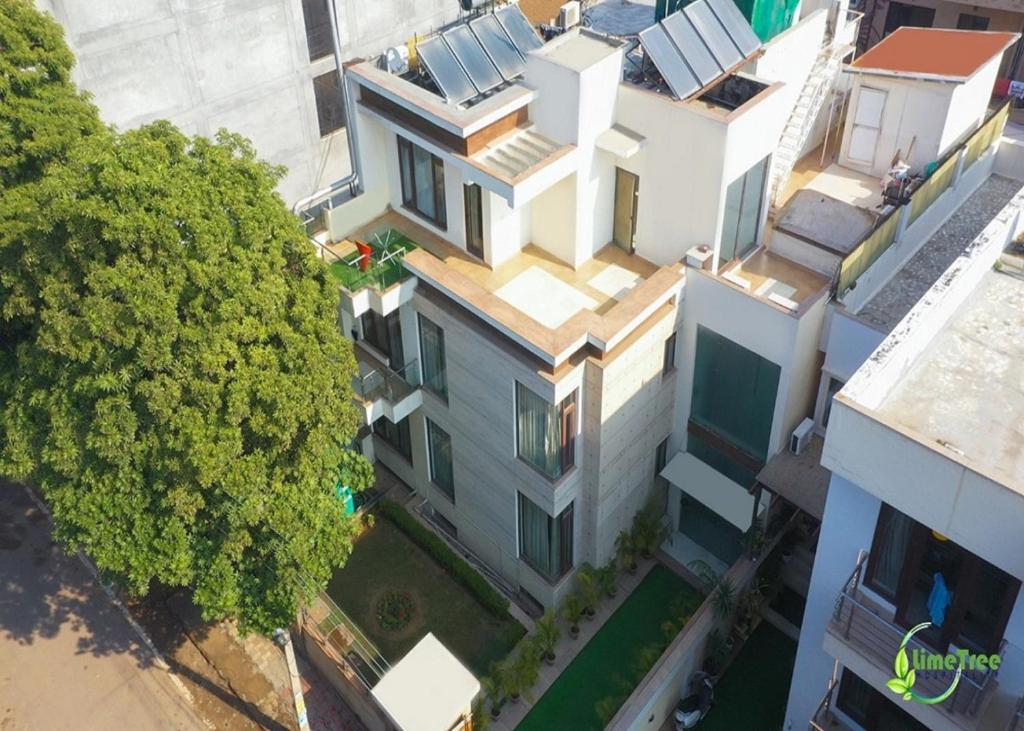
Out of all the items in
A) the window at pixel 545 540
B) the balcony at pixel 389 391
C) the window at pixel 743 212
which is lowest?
the window at pixel 545 540

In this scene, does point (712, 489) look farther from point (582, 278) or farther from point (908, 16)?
point (908, 16)

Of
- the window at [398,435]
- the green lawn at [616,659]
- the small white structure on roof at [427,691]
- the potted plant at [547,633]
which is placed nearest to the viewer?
the small white structure on roof at [427,691]

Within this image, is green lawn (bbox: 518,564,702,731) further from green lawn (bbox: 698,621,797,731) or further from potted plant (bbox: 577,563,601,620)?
green lawn (bbox: 698,621,797,731)

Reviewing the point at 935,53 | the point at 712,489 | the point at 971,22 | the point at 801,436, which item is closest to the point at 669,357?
the point at 801,436

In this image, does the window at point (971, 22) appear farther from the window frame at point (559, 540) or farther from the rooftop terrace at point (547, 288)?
the window frame at point (559, 540)

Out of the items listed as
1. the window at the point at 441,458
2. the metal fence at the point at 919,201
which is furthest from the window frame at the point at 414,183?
the metal fence at the point at 919,201

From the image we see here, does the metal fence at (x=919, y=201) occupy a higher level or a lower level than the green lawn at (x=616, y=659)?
higher
